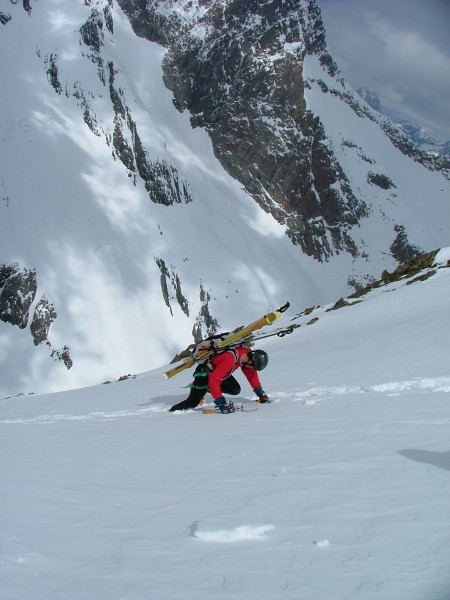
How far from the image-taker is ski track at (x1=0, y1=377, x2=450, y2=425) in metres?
8.05

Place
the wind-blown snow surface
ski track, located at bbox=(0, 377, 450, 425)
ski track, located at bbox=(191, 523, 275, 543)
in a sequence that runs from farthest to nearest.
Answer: ski track, located at bbox=(0, 377, 450, 425) < ski track, located at bbox=(191, 523, 275, 543) < the wind-blown snow surface

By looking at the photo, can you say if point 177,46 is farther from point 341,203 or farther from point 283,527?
point 283,527

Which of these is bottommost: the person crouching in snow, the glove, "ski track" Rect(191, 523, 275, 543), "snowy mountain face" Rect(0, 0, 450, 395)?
"ski track" Rect(191, 523, 275, 543)

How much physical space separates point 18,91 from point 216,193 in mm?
33973

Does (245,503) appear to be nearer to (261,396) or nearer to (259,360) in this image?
(259,360)

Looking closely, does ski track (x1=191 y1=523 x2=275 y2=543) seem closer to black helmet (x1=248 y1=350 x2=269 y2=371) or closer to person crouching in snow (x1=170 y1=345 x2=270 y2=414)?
person crouching in snow (x1=170 y1=345 x2=270 y2=414)

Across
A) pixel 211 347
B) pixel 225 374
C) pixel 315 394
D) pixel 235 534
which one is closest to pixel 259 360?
pixel 225 374

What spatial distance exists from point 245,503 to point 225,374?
560cm

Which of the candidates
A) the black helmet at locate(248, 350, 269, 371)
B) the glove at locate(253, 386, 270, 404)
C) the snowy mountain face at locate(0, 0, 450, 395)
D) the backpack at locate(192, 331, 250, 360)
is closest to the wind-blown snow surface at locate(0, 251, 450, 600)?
the glove at locate(253, 386, 270, 404)

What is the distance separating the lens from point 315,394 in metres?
9.35

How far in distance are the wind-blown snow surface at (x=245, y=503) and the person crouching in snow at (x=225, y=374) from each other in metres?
0.65

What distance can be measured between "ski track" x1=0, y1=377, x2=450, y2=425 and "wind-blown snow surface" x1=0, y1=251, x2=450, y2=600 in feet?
A: 0.22

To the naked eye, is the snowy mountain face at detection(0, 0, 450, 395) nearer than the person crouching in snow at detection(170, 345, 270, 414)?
No

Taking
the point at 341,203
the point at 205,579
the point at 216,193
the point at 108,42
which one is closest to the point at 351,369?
the point at 205,579
